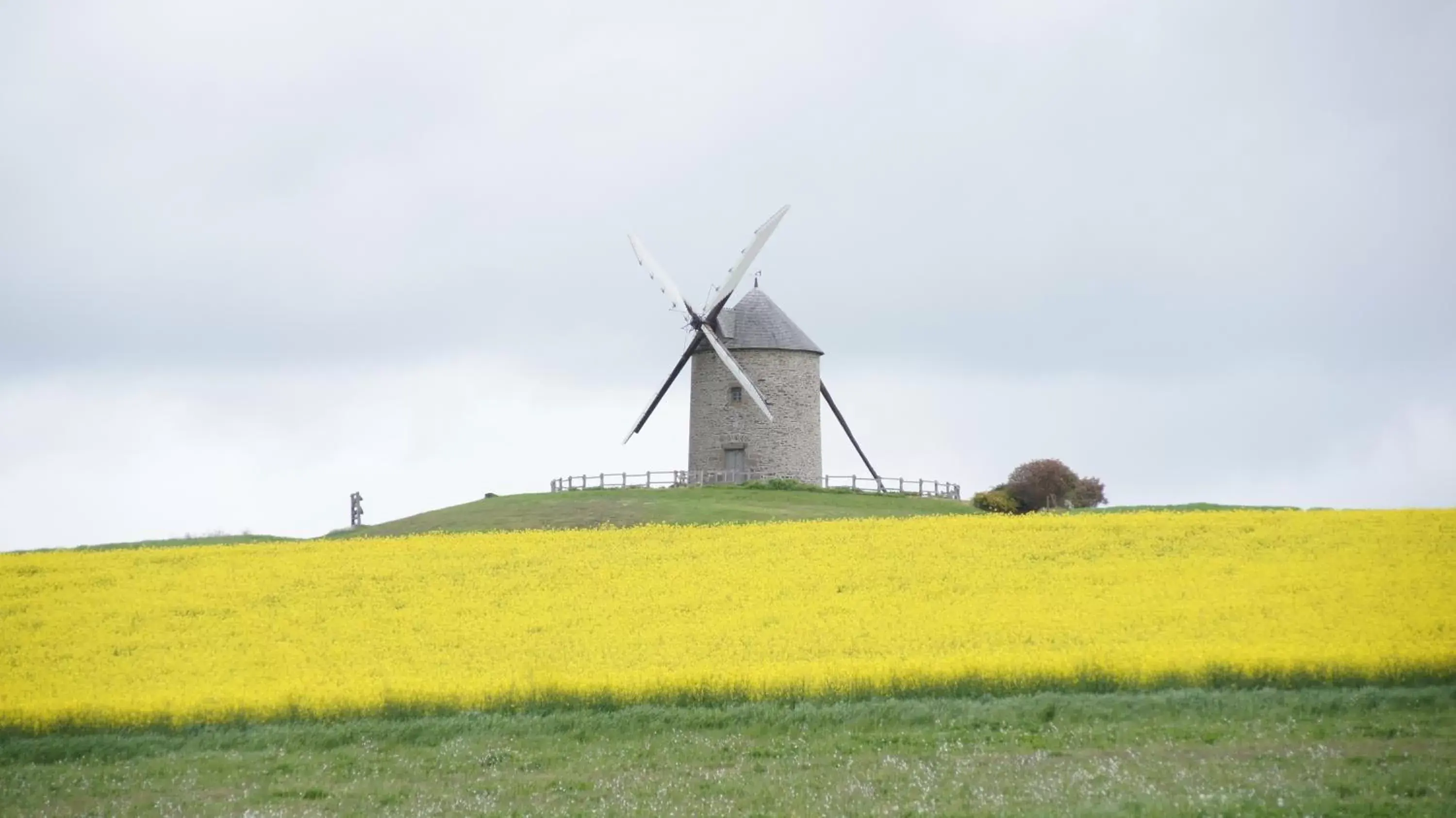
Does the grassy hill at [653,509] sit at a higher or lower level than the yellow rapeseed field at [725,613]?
higher

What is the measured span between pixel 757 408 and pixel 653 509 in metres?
9.87

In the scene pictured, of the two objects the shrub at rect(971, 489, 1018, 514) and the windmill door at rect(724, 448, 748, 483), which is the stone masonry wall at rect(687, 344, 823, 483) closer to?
the windmill door at rect(724, 448, 748, 483)

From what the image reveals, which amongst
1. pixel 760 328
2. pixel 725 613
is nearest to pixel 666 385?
pixel 760 328

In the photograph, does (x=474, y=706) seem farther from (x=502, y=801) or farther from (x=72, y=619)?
(x=72, y=619)

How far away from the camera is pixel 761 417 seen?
5675 centimetres

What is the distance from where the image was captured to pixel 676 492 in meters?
53.2

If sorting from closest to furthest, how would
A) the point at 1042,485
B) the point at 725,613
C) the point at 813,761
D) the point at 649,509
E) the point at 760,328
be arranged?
the point at 813,761
the point at 725,613
the point at 649,509
the point at 1042,485
the point at 760,328

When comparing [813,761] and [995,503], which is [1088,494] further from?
[813,761]

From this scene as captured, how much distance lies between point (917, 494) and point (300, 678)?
120ft

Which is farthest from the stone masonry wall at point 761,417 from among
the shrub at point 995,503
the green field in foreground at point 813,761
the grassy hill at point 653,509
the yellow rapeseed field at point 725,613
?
the green field in foreground at point 813,761

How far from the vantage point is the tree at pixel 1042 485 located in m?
54.5

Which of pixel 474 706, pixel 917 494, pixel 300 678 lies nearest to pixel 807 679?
pixel 474 706

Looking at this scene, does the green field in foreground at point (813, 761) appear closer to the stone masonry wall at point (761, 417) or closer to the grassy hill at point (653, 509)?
the grassy hill at point (653, 509)

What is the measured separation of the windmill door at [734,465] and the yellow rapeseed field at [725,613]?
60.8 feet
